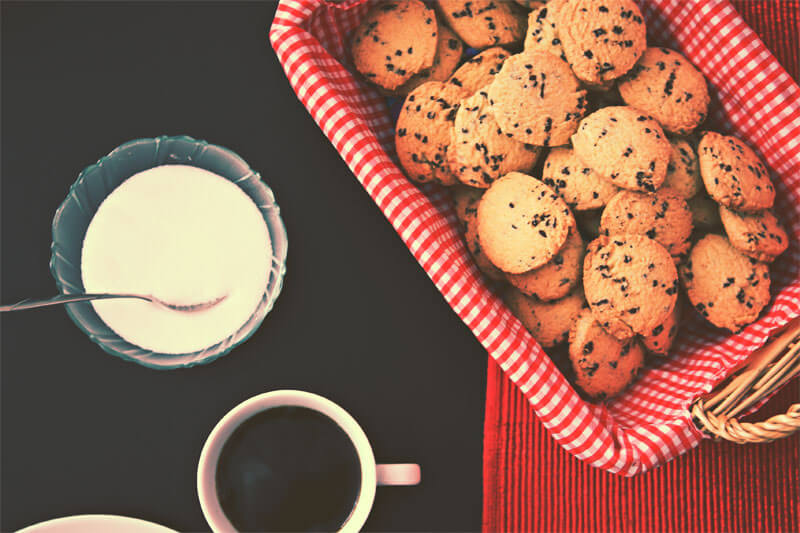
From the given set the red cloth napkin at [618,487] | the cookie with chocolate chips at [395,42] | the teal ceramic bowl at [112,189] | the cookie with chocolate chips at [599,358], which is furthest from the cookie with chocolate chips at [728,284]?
the teal ceramic bowl at [112,189]

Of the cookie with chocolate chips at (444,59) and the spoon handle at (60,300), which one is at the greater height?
the cookie with chocolate chips at (444,59)

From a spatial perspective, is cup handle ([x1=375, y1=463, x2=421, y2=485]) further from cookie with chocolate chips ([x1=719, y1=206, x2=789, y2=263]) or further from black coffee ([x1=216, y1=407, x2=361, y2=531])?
cookie with chocolate chips ([x1=719, y1=206, x2=789, y2=263])

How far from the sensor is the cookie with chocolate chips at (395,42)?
74cm

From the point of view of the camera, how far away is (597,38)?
27.1 inches

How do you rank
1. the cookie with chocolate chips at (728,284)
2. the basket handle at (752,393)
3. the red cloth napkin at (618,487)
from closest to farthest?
1. the basket handle at (752,393)
2. the cookie with chocolate chips at (728,284)
3. the red cloth napkin at (618,487)

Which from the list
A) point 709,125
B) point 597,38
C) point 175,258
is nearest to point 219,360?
point 175,258

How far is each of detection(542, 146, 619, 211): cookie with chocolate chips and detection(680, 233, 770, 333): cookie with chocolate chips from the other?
0.16m

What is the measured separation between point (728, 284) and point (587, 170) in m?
0.23

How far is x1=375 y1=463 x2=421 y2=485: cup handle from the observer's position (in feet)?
2.37

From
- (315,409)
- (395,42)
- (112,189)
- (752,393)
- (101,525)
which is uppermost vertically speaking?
(395,42)

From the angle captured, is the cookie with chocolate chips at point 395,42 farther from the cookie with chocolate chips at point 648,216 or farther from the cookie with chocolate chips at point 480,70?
the cookie with chocolate chips at point 648,216

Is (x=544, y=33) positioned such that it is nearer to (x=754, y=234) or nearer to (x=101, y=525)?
(x=754, y=234)

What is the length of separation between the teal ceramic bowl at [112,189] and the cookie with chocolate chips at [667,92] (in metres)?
0.52

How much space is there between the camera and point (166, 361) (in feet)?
2.60
